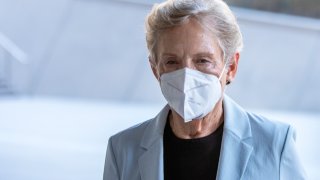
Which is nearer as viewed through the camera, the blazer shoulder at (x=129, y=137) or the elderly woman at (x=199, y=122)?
the elderly woman at (x=199, y=122)

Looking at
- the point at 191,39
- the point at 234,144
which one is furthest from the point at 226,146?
the point at 191,39

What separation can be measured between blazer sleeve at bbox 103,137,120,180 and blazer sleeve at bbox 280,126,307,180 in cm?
39

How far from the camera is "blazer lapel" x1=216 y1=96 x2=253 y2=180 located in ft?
3.91

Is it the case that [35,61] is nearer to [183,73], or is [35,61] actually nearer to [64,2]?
[64,2]

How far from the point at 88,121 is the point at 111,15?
325 cm

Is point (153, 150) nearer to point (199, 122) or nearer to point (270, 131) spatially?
point (199, 122)

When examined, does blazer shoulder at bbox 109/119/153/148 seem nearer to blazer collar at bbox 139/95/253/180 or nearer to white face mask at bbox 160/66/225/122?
blazer collar at bbox 139/95/253/180

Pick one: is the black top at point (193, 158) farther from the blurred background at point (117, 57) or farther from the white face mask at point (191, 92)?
the blurred background at point (117, 57)

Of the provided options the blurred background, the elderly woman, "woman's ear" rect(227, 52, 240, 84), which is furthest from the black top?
the blurred background

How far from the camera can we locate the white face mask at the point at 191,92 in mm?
1183

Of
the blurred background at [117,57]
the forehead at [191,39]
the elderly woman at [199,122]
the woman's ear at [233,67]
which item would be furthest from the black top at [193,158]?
the blurred background at [117,57]

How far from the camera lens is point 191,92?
1.23 meters

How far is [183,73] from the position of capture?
3.82 feet

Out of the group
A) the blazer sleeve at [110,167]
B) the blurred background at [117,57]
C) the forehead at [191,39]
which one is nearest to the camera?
the forehead at [191,39]
